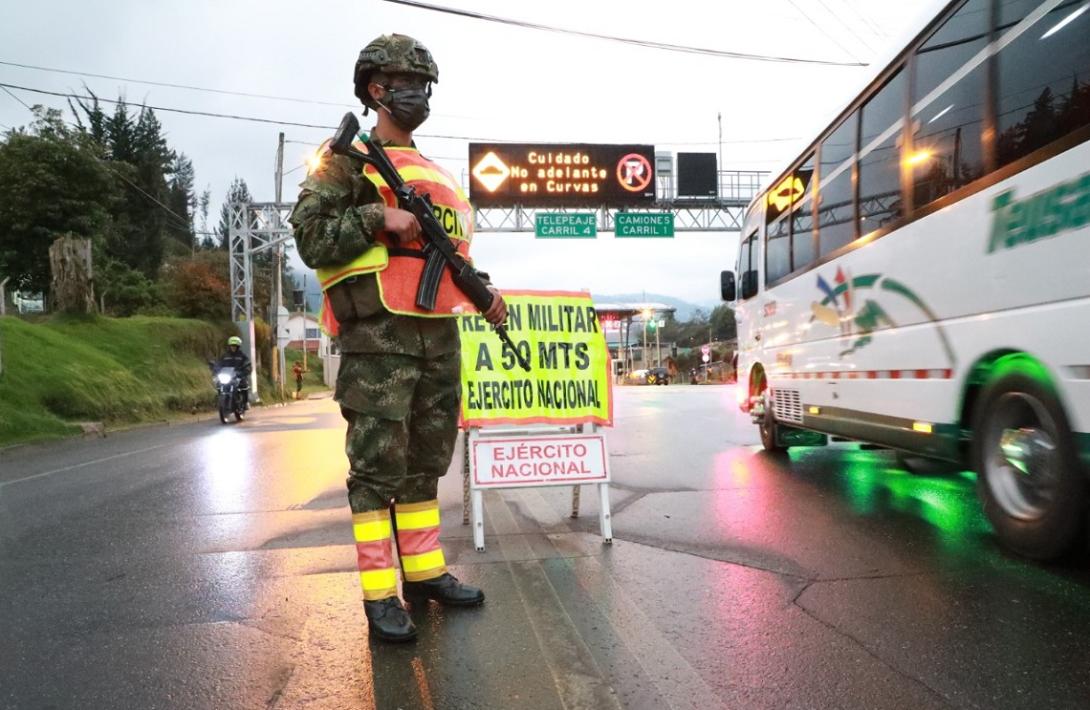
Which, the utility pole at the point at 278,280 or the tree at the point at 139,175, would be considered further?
the tree at the point at 139,175

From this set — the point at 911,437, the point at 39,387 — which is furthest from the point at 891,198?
the point at 39,387

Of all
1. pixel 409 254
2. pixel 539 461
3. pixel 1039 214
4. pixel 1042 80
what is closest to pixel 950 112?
pixel 1042 80

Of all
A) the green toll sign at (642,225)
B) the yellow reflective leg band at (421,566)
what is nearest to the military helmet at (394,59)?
the yellow reflective leg band at (421,566)

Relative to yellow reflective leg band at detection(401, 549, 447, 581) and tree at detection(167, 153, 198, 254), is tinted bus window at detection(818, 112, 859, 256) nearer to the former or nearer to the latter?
yellow reflective leg band at detection(401, 549, 447, 581)

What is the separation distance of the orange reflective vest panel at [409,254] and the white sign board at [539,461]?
5.19ft

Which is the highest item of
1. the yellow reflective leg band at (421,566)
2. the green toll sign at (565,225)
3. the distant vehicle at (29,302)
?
the green toll sign at (565,225)

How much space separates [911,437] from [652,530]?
1.70 metres

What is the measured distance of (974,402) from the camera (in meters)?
3.94

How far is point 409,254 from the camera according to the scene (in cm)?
292

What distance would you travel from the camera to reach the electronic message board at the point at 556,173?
2123 cm

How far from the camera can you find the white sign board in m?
4.42

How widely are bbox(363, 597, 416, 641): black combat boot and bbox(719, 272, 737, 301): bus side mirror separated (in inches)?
303

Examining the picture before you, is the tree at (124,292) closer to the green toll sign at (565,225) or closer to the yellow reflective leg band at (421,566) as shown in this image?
the green toll sign at (565,225)

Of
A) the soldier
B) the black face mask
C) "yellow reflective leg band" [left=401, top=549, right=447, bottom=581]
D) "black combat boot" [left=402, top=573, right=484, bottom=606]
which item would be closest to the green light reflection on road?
"black combat boot" [left=402, top=573, right=484, bottom=606]
